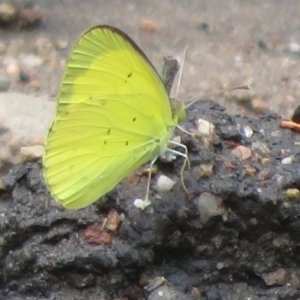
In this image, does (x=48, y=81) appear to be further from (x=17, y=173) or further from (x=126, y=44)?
(x=126, y=44)

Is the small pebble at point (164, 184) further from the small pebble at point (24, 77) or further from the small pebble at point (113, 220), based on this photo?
the small pebble at point (24, 77)

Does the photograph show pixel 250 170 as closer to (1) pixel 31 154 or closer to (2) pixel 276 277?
(2) pixel 276 277

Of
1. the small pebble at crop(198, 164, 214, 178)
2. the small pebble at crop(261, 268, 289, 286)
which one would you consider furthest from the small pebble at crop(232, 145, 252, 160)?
the small pebble at crop(261, 268, 289, 286)

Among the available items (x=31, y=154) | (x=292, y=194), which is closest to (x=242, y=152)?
(x=292, y=194)

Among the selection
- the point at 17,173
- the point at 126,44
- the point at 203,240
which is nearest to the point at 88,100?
the point at 126,44

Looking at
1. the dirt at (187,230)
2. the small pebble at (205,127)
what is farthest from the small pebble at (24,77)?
the small pebble at (205,127)

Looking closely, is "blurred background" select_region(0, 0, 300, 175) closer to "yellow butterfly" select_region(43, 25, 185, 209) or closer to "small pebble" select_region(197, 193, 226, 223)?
"yellow butterfly" select_region(43, 25, 185, 209)
